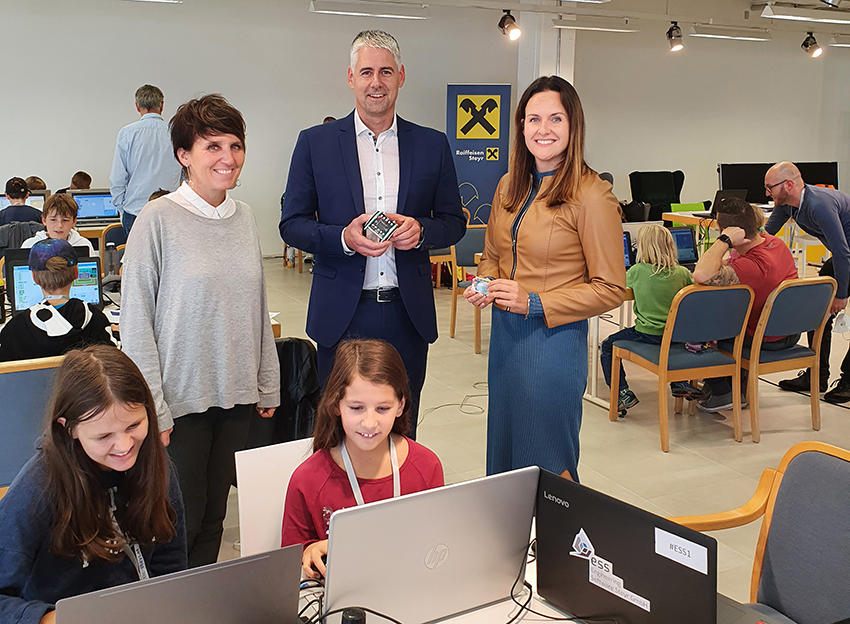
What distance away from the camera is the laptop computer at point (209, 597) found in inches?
42.6

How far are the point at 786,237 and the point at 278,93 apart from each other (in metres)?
6.69

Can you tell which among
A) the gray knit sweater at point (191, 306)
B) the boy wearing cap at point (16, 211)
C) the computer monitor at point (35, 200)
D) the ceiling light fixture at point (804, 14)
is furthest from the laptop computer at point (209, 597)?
the ceiling light fixture at point (804, 14)

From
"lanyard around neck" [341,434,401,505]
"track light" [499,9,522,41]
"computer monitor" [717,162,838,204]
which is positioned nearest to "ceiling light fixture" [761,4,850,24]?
"computer monitor" [717,162,838,204]

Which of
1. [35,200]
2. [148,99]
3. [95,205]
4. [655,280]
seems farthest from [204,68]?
[655,280]

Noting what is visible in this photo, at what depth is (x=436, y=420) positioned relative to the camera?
4762 mm

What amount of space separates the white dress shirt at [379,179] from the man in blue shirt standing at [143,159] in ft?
13.1

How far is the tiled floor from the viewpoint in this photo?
140 inches

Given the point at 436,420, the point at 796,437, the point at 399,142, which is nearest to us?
the point at 399,142

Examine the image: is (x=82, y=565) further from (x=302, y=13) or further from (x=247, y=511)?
(x=302, y=13)

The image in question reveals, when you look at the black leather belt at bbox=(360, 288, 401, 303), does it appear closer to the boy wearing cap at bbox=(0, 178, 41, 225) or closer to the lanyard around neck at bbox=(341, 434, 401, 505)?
the lanyard around neck at bbox=(341, 434, 401, 505)

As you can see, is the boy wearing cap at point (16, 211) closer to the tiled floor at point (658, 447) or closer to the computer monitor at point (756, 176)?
the tiled floor at point (658, 447)

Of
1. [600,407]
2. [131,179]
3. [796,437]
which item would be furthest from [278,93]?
[796,437]

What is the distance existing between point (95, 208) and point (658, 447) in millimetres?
5794

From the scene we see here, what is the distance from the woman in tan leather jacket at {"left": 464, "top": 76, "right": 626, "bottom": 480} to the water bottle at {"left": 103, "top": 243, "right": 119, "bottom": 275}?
464 centimetres
